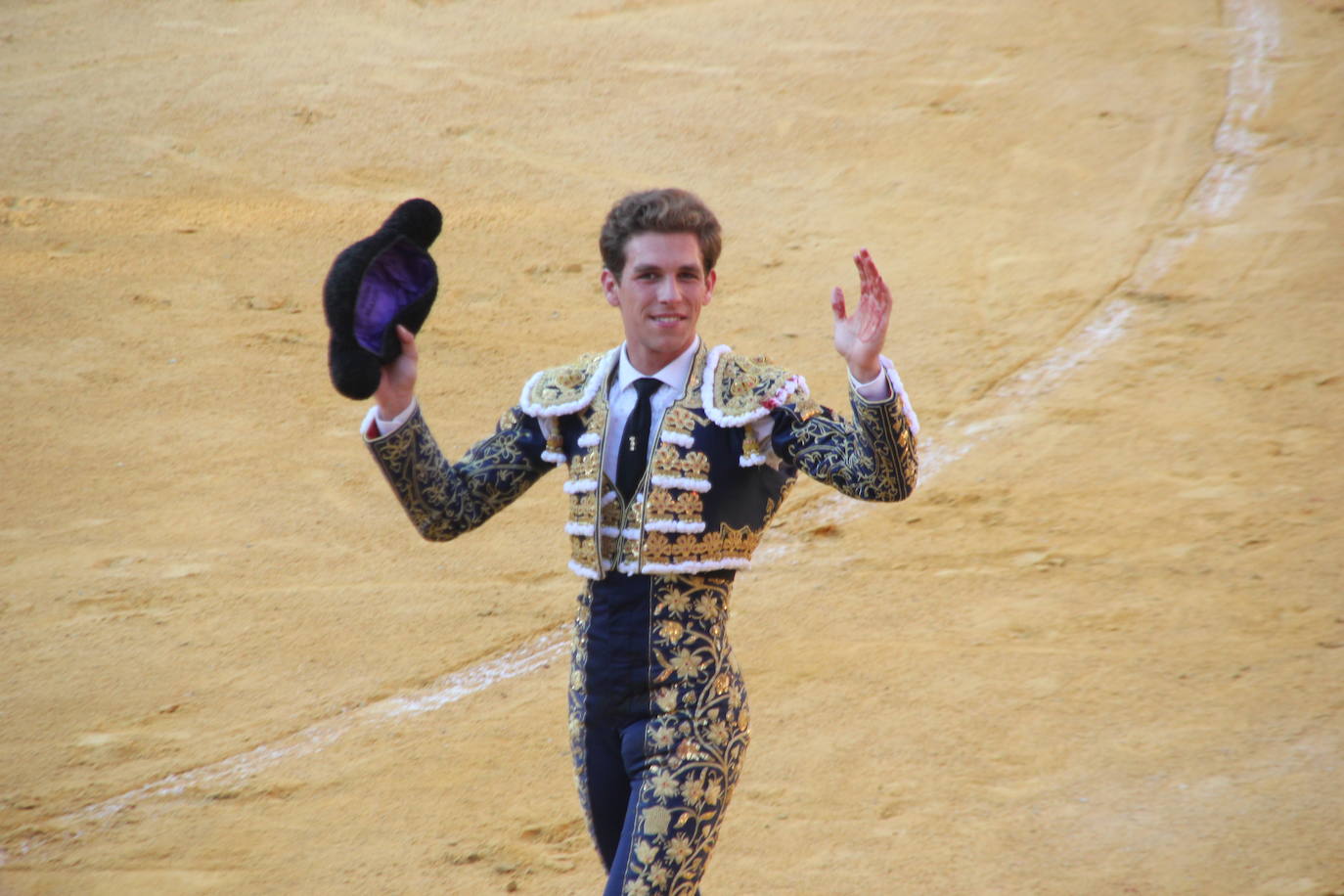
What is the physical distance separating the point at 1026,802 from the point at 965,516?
73.9 inches

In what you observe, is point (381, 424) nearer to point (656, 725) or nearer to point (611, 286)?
point (611, 286)

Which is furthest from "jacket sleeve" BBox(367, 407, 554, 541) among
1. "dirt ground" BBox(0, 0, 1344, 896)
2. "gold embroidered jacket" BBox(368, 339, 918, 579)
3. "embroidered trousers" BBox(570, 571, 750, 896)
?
"dirt ground" BBox(0, 0, 1344, 896)

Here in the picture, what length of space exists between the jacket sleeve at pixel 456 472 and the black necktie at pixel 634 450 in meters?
0.22

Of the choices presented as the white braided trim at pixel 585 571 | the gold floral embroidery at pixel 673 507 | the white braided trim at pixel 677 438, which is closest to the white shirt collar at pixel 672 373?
the white braided trim at pixel 677 438

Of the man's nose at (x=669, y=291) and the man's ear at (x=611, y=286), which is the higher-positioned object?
the man's nose at (x=669, y=291)

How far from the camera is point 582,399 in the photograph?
3088 millimetres

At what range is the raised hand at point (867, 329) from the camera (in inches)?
108

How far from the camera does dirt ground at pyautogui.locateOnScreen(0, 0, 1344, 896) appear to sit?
4.85m

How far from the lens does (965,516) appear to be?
640 centimetres

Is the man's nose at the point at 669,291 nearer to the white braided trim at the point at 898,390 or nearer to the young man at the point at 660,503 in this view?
the young man at the point at 660,503

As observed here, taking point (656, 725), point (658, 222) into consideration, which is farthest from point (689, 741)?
point (658, 222)

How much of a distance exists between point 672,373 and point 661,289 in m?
0.21

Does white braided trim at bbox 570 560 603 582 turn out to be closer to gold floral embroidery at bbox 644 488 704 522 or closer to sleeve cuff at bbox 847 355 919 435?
gold floral embroidery at bbox 644 488 704 522

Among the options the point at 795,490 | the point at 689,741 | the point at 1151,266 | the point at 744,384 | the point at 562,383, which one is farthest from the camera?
the point at 1151,266
